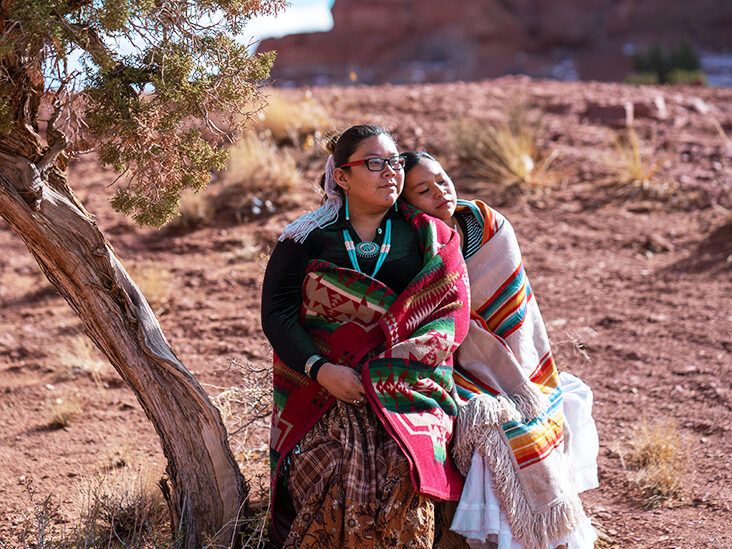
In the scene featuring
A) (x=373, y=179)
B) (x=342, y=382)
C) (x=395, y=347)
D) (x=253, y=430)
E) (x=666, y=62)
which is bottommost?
(x=253, y=430)

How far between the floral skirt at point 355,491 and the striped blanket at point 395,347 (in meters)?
0.09

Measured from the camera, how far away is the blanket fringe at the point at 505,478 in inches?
128

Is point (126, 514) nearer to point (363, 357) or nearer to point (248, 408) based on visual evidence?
point (248, 408)

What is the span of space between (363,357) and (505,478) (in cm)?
66

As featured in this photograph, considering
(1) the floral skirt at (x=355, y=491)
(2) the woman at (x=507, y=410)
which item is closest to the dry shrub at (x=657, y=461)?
(2) the woman at (x=507, y=410)

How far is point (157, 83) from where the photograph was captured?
3.12 metres

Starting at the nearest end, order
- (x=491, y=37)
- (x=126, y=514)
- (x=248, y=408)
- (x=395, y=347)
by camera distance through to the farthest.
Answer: (x=395, y=347) < (x=126, y=514) < (x=248, y=408) < (x=491, y=37)

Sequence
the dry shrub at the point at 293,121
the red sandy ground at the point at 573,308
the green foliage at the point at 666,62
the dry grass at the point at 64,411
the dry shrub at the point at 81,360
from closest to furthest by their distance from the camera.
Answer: the red sandy ground at the point at 573,308
the dry grass at the point at 64,411
the dry shrub at the point at 81,360
the dry shrub at the point at 293,121
the green foliage at the point at 666,62

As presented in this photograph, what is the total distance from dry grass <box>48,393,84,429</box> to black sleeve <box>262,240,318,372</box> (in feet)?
7.59

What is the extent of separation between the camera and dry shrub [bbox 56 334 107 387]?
590 centimetres

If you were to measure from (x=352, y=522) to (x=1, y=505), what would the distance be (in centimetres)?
194

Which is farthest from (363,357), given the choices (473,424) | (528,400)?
(528,400)

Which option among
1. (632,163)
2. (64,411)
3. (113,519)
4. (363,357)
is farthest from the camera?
(632,163)

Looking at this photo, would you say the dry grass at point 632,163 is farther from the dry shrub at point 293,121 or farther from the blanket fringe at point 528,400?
the blanket fringe at point 528,400
